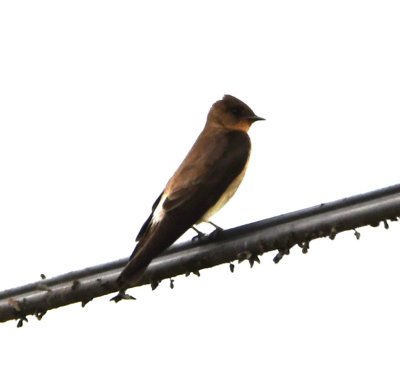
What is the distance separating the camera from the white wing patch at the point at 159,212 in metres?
6.83

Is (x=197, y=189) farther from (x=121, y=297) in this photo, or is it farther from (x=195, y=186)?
(x=121, y=297)

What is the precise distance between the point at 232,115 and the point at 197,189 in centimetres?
167

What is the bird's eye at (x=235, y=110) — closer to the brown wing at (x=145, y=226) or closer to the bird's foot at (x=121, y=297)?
the brown wing at (x=145, y=226)

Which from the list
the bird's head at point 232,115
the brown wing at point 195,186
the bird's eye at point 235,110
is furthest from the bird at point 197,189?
the bird's eye at point 235,110

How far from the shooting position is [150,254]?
6.02 metres

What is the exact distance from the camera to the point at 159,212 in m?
6.92

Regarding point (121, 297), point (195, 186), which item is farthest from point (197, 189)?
point (121, 297)

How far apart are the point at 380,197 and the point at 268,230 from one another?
0.53 metres

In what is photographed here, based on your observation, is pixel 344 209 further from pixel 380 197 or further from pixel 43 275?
pixel 43 275

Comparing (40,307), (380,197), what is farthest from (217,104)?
(380,197)

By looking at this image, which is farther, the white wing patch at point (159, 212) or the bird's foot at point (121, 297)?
the white wing patch at point (159, 212)

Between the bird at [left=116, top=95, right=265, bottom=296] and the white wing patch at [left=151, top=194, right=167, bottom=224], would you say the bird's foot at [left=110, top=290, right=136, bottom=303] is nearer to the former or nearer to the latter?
the bird at [left=116, top=95, right=265, bottom=296]

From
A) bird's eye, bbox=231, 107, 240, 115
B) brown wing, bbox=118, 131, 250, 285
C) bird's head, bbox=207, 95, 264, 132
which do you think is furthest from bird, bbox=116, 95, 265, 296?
bird's eye, bbox=231, 107, 240, 115

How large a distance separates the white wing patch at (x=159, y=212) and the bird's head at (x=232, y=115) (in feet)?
4.82
